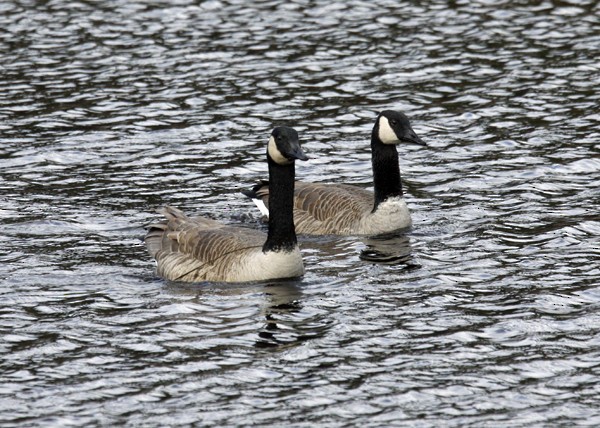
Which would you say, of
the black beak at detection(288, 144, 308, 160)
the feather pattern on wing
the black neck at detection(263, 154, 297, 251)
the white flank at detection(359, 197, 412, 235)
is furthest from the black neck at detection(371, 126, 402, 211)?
the black beak at detection(288, 144, 308, 160)

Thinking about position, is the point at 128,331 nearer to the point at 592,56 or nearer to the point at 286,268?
the point at 286,268

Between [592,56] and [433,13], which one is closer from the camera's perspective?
[592,56]

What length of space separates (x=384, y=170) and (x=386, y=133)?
A: 505 millimetres

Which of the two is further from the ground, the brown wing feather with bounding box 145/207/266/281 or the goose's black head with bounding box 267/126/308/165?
the goose's black head with bounding box 267/126/308/165

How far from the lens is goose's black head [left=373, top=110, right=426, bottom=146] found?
681 inches

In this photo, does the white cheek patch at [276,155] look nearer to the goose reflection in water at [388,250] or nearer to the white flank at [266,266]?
the white flank at [266,266]

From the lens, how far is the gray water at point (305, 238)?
11.5 metres

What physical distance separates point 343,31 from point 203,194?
892 cm

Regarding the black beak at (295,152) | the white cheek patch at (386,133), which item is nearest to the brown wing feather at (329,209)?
the white cheek patch at (386,133)

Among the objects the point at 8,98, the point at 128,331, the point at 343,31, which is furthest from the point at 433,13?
the point at 128,331

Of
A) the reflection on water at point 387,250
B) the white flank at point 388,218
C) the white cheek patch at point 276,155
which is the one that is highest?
the white cheek patch at point 276,155

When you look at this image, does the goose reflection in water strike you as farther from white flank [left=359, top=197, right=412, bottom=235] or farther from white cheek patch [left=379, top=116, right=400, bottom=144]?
white cheek patch [left=379, top=116, right=400, bottom=144]

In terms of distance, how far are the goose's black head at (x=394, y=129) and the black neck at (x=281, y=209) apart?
276cm

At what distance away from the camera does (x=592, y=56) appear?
956 inches
